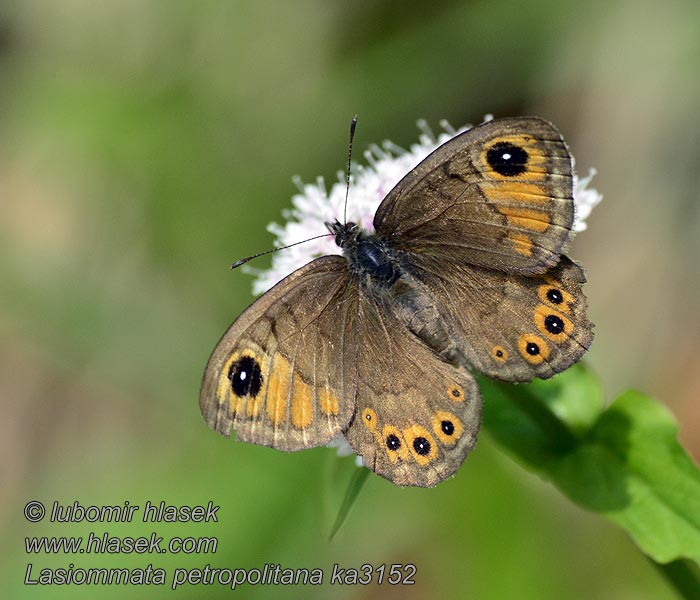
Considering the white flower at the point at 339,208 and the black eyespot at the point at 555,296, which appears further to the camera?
the white flower at the point at 339,208

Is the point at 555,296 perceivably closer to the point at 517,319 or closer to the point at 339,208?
the point at 517,319

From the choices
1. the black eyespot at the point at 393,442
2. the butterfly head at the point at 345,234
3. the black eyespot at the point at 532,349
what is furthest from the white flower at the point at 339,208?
the black eyespot at the point at 393,442

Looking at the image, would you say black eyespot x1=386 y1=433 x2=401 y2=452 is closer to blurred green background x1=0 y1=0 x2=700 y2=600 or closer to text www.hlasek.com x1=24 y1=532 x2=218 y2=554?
blurred green background x1=0 y1=0 x2=700 y2=600

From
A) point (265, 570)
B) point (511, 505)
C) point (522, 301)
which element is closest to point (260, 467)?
point (265, 570)

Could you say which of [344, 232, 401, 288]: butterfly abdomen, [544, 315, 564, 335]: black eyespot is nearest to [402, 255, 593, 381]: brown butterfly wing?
[544, 315, 564, 335]: black eyespot

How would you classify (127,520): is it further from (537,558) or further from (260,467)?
(537,558)

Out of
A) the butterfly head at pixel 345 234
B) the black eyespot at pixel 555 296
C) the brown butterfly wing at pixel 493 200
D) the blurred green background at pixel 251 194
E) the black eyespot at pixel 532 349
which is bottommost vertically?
the blurred green background at pixel 251 194

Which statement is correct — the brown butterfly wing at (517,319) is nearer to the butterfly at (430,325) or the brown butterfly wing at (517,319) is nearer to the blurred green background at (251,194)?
the butterfly at (430,325)

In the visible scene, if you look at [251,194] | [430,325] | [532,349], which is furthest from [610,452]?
[251,194]
